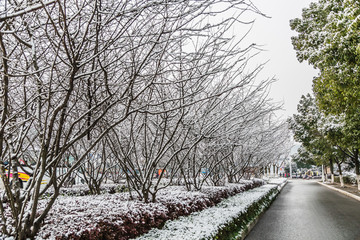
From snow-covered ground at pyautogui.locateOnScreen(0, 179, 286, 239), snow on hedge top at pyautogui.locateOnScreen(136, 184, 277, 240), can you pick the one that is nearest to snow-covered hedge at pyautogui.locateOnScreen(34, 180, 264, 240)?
snow-covered ground at pyautogui.locateOnScreen(0, 179, 286, 239)

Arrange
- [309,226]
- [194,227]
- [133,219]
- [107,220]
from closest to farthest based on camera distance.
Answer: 1. [107,220]
2. [133,219]
3. [194,227]
4. [309,226]

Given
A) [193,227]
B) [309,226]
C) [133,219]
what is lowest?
[309,226]

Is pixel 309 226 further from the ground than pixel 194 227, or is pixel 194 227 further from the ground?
pixel 194 227

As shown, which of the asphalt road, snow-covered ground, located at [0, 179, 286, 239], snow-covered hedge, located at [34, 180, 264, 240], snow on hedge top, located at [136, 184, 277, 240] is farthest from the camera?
the asphalt road

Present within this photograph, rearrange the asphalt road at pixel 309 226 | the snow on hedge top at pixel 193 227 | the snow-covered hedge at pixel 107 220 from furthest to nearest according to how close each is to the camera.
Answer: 1. the asphalt road at pixel 309 226
2. the snow on hedge top at pixel 193 227
3. the snow-covered hedge at pixel 107 220

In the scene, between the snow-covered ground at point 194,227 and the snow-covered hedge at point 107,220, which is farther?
the snow-covered ground at point 194,227

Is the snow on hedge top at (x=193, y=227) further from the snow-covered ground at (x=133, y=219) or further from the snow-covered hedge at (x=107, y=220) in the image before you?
the snow-covered hedge at (x=107, y=220)

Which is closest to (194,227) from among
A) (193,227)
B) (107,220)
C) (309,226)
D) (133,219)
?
(193,227)

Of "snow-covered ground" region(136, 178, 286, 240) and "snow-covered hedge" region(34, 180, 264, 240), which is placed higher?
"snow-covered hedge" region(34, 180, 264, 240)

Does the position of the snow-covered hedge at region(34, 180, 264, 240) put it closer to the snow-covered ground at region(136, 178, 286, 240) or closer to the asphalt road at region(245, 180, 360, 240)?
the snow-covered ground at region(136, 178, 286, 240)

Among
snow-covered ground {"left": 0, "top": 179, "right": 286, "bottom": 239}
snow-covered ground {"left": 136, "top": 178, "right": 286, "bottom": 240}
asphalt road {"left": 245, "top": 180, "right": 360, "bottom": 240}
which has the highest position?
snow-covered ground {"left": 0, "top": 179, "right": 286, "bottom": 239}

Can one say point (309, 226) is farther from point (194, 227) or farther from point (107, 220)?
point (107, 220)

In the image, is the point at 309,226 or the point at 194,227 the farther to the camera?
the point at 309,226

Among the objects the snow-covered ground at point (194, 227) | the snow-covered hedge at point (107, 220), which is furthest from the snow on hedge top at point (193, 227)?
the snow-covered hedge at point (107, 220)
